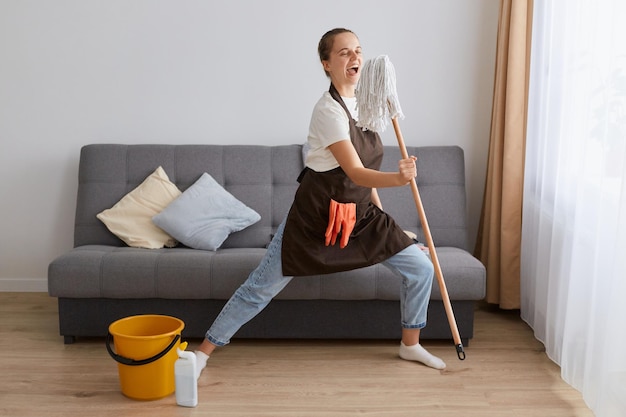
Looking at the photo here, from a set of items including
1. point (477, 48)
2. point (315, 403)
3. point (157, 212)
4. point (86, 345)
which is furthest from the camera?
point (477, 48)

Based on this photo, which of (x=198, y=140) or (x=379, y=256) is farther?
(x=198, y=140)

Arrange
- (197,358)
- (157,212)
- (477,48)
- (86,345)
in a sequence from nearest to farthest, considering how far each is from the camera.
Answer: (197,358), (86,345), (157,212), (477,48)


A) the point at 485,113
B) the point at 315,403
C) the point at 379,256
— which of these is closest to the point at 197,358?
the point at 315,403

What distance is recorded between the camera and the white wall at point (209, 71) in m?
4.03

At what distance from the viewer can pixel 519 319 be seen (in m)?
3.81

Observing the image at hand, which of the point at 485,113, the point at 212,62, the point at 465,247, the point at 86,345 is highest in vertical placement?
the point at 212,62

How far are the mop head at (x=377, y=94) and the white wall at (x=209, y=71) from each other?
126 cm

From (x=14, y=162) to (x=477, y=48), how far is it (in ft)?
8.38

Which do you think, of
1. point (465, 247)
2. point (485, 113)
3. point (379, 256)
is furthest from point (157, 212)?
point (485, 113)

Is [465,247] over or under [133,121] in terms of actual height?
under

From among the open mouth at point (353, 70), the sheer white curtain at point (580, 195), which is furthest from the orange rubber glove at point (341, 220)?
the sheer white curtain at point (580, 195)

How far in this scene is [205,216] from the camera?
364 centimetres

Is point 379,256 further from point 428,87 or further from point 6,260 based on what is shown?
point 6,260

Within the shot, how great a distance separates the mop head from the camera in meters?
2.76
